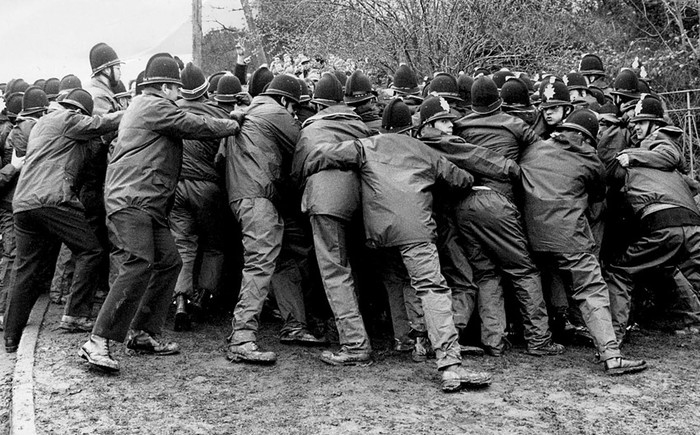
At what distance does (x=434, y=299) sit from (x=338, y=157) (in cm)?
139

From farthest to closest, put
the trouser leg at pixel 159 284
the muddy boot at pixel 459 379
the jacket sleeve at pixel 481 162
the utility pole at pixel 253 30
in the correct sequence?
1. the utility pole at pixel 253 30
2. the jacket sleeve at pixel 481 162
3. the trouser leg at pixel 159 284
4. the muddy boot at pixel 459 379

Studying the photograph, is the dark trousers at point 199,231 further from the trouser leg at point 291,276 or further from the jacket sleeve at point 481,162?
the jacket sleeve at point 481,162

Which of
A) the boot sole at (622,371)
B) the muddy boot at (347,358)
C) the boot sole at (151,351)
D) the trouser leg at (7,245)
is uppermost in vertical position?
the trouser leg at (7,245)

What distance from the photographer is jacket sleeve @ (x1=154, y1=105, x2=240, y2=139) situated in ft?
20.9

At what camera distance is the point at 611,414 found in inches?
215

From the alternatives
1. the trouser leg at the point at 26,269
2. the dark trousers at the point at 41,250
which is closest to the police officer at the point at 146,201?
the dark trousers at the point at 41,250

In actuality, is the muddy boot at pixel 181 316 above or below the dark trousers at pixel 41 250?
below

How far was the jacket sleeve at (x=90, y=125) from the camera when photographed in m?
6.95

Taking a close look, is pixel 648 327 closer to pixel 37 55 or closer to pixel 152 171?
pixel 152 171

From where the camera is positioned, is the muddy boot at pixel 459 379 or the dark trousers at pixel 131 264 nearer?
the muddy boot at pixel 459 379

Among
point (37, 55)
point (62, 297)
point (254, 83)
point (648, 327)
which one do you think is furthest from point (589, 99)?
point (37, 55)

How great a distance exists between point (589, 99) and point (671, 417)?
423 centimetres

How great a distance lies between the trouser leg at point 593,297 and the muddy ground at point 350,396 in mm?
239

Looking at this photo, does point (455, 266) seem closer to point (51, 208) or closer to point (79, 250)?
point (79, 250)
